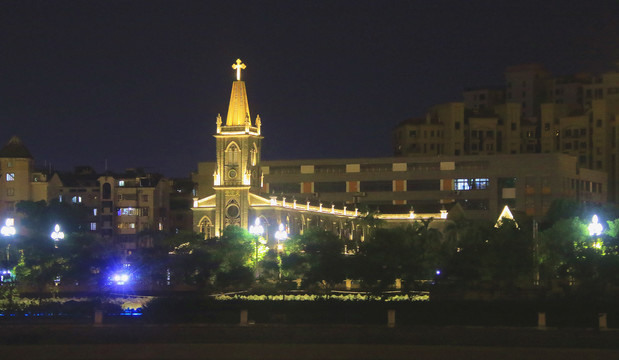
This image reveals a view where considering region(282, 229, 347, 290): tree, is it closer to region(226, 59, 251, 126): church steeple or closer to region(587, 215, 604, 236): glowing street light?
region(226, 59, 251, 126): church steeple

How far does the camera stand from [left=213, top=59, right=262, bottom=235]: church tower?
494ft

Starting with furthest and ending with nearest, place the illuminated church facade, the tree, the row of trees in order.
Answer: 1. the illuminated church facade
2. the tree
3. the row of trees

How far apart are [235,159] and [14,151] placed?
5893 centimetres

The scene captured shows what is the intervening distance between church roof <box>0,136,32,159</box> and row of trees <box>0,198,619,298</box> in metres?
62.6

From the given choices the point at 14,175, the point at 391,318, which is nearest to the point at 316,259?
the point at 391,318

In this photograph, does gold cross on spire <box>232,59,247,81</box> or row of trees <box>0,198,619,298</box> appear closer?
row of trees <box>0,198,619,298</box>

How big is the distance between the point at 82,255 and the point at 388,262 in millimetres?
33375

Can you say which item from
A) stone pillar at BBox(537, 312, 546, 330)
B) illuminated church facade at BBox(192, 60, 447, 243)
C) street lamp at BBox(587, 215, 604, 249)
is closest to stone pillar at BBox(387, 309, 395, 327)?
stone pillar at BBox(537, 312, 546, 330)

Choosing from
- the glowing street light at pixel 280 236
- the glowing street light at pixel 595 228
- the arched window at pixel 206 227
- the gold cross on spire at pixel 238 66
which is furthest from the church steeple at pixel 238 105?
the glowing street light at pixel 595 228

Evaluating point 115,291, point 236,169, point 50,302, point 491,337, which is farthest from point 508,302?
point 236,169

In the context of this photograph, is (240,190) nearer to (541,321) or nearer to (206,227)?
(206,227)

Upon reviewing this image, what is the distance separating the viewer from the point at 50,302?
102 meters

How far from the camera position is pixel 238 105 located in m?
152

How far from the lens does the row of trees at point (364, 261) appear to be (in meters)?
112
